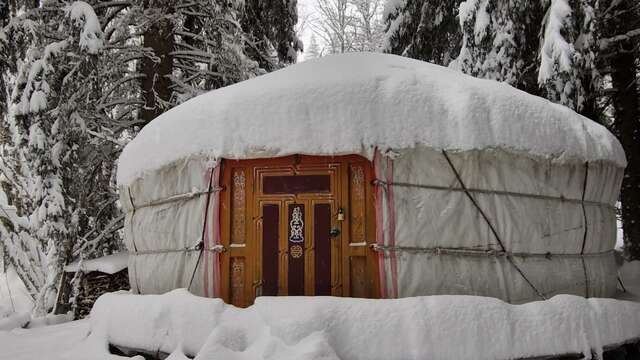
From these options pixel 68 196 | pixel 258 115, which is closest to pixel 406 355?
pixel 258 115

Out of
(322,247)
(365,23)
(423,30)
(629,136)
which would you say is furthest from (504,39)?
(365,23)

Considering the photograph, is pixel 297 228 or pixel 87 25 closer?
pixel 297 228

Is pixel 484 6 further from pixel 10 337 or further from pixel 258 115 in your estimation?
pixel 10 337

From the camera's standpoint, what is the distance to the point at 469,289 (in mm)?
3600

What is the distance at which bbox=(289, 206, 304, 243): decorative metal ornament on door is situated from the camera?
153 inches

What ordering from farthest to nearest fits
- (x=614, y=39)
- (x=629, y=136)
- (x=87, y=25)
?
(x=629, y=136) < (x=614, y=39) < (x=87, y=25)

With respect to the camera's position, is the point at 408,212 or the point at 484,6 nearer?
the point at 408,212

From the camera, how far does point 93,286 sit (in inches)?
260

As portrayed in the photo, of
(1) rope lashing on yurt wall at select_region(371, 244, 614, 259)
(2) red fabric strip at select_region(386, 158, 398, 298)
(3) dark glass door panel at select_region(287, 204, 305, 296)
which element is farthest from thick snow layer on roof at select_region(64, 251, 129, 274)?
(2) red fabric strip at select_region(386, 158, 398, 298)

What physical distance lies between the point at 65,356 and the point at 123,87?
5.39 metres

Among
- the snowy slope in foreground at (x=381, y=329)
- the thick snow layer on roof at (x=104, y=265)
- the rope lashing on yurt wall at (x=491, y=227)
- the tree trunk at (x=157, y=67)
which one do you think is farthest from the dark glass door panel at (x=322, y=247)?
the tree trunk at (x=157, y=67)

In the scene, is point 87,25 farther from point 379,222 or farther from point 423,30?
point 423,30

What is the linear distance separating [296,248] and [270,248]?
197 millimetres

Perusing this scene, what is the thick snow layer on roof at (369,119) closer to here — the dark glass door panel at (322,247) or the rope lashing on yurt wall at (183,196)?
the rope lashing on yurt wall at (183,196)
